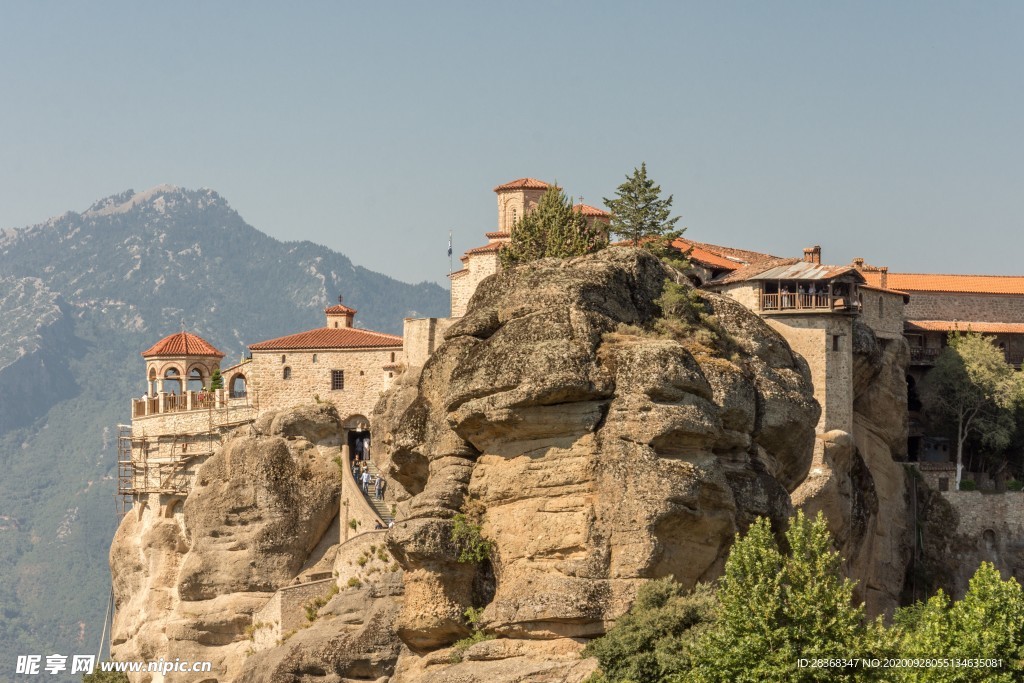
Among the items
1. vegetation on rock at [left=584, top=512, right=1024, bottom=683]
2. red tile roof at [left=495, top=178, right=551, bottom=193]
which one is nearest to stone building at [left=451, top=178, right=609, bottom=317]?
red tile roof at [left=495, top=178, right=551, bottom=193]

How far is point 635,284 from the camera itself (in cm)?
5428

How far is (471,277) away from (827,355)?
1783 centimetres

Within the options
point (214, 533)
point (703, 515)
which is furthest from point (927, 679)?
point (214, 533)

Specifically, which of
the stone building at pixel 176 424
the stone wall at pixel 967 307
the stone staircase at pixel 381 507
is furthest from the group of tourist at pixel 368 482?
the stone wall at pixel 967 307

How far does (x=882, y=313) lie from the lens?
254ft

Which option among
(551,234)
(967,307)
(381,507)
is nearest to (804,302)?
(551,234)

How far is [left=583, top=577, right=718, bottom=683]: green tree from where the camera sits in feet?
153

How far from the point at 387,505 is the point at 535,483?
21705mm

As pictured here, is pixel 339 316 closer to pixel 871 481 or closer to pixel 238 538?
pixel 238 538

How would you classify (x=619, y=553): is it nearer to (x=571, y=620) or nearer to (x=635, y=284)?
(x=571, y=620)

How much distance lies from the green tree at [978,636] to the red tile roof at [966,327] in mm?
37932

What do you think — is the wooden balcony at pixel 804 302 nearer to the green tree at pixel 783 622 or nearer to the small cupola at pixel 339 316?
the small cupola at pixel 339 316

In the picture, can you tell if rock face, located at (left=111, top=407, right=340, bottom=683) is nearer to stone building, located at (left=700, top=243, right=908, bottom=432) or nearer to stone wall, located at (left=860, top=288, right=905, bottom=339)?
stone building, located at (left=700, top=243, right=908, bottom=432)

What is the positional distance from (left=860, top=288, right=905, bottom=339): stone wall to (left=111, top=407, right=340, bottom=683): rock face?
70.9 feet
